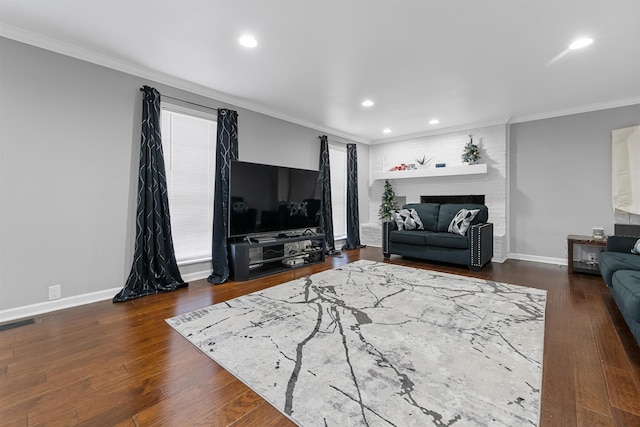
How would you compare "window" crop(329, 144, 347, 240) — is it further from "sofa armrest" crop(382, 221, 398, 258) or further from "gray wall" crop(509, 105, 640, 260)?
"gray wall" crop(509, 105, 640, 260)

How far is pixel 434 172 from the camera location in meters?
5.62

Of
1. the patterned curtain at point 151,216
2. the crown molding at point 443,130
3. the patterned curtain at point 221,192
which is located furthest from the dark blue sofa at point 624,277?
the patterned curtain at point 151,216

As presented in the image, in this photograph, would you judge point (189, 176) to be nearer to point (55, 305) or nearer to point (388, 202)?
point (55, 305)

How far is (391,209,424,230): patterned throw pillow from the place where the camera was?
5.07 metres

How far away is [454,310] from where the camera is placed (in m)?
2.61

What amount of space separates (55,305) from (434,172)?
19.2ft

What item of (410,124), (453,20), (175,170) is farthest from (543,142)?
(175,170)

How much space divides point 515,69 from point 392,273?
9.16 ft

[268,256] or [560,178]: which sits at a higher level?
[560,178]

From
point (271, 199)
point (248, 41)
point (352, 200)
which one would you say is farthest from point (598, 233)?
point (248, 41)

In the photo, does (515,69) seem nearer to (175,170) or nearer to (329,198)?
(329,198)

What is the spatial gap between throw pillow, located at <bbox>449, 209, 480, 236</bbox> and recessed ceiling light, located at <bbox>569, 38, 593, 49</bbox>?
2.42 metres

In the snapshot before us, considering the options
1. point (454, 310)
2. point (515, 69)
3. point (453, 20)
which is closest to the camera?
point (453, 20)

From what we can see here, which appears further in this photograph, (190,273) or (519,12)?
(190,273)
